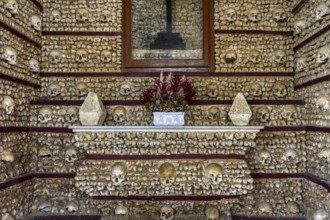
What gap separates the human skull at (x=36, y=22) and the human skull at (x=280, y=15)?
307 cm

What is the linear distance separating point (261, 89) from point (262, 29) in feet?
2.65

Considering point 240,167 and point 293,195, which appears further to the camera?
point 293,195

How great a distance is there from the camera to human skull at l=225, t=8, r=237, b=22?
4532 millimetres

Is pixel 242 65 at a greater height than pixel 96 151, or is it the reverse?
pixel 242 65

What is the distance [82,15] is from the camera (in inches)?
178

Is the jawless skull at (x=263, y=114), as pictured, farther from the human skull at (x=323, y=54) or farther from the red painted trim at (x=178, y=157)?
the human skull at (x=323, y=54)

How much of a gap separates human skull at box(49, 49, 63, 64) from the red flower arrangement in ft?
4.33

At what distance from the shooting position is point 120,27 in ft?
14.9

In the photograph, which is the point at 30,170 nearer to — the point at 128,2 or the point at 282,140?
the point at 128,2

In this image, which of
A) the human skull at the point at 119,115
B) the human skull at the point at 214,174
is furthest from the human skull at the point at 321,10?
the human skull at the point at 119,115

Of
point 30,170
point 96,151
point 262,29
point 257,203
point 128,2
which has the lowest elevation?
point 257,203

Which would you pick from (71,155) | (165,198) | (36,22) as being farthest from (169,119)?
(36,22)

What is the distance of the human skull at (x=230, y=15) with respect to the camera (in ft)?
14.9

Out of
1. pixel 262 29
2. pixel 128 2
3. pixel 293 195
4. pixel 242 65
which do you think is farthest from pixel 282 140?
pixel 128 2
